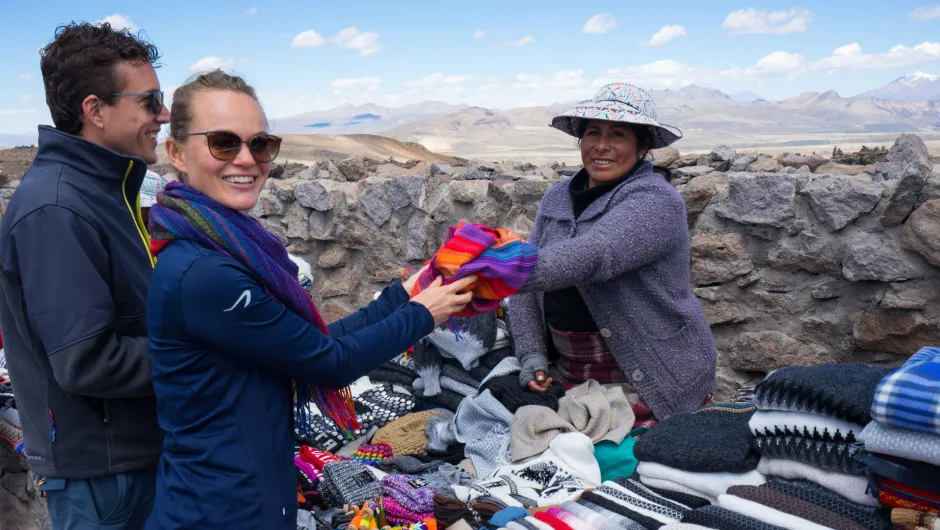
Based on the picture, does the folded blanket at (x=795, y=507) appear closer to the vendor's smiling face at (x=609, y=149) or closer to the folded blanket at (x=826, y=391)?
the folded blanket at (x=826, y=391)

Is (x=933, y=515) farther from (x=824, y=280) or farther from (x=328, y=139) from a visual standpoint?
(x=328, y=139)

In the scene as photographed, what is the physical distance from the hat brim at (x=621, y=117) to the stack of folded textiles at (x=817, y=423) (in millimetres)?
1179

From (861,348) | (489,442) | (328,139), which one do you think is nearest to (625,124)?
(489,442)

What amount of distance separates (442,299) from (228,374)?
0.54 meters

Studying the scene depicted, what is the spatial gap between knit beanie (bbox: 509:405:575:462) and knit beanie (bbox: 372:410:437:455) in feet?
1.89

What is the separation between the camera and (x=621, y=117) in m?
2.48

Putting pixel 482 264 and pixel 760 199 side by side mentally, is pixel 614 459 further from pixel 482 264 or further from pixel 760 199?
pixel 760 199

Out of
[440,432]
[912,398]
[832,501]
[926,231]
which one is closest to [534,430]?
[440,432]

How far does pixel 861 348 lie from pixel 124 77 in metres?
3.22

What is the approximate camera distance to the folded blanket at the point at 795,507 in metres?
1.36

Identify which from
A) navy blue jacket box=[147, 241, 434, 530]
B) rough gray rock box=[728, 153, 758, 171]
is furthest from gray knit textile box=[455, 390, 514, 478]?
rough gray rock box=[728, 153, 758, 171]

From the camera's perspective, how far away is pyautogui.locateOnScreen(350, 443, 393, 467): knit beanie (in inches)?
106

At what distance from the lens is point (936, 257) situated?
2938 mm

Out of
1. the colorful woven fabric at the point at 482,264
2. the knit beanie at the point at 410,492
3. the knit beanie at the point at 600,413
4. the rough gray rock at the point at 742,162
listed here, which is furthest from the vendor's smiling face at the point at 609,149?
the rough gray rock at the point at 742,162
